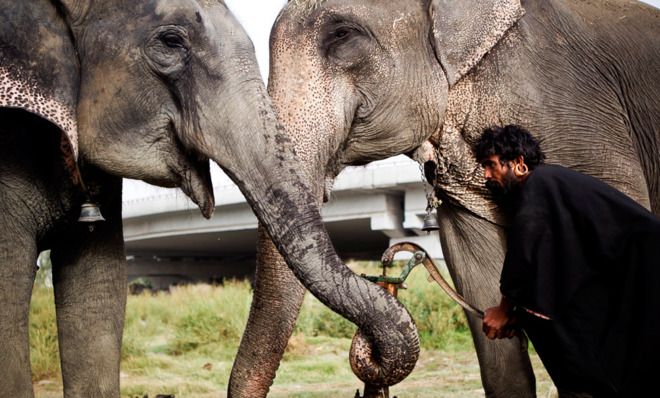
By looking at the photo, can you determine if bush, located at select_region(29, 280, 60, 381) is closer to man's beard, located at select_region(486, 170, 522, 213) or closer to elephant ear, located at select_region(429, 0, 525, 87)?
elephant ear, located at select_region(429, 0, 525, 87)

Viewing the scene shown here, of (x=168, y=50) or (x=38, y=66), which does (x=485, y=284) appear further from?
(x=38, y=66)

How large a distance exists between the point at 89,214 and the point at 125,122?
1.39 ft

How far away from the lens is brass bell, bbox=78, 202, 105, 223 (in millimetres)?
4492

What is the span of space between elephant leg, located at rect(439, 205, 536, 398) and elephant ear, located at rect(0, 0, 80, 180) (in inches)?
85.4

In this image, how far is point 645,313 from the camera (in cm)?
404

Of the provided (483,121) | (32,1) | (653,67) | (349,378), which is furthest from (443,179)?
(349,378)

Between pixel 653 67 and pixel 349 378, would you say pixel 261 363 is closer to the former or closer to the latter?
pixel 653 67

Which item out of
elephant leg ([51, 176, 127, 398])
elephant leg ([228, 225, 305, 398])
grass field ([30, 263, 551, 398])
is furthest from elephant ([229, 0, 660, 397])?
grass field ([30, 263, 551, 398])

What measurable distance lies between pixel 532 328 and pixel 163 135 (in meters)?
1.66

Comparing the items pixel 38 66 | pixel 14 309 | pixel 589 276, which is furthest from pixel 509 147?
pixel 14 309

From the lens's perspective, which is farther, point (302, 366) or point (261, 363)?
point (302, 366)

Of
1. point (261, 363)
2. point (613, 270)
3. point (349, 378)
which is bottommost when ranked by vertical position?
point (349, 378)

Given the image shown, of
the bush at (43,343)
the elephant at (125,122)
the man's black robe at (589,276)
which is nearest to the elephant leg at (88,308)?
the elephant at (125,122)

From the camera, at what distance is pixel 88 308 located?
5.19 m
